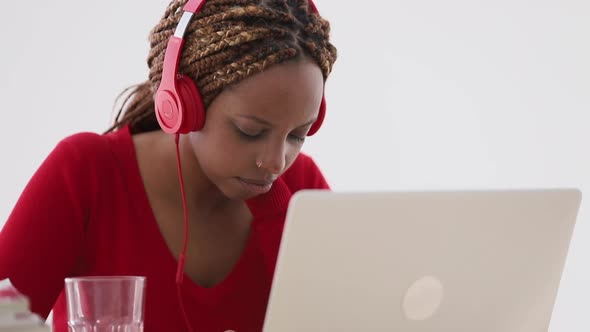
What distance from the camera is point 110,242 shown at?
1489 mm

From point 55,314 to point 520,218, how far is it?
34.7 inches

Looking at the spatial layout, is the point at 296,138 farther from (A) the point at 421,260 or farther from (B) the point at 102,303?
(B) the point at 102,303

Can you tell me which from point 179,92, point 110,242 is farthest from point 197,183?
point 179,92

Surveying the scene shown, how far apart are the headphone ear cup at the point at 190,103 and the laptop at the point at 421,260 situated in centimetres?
48

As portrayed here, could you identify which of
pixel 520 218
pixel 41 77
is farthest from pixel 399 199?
pixel 41 77

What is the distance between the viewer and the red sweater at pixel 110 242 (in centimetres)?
137

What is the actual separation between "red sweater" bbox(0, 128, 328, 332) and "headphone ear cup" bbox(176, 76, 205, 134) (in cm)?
25

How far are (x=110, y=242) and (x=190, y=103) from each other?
0.34 metres

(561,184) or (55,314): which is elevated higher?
Answer: (55,314)

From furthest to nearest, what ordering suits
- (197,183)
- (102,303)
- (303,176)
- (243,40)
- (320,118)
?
(303,176)
(197,183)
(320,118)
(243,40)
(102,303)

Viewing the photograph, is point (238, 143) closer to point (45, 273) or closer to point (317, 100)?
point (317, 100)

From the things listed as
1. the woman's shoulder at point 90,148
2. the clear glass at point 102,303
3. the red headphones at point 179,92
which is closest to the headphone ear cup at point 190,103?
the red headphones at point 179,92

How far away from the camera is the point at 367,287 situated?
0.95 metres

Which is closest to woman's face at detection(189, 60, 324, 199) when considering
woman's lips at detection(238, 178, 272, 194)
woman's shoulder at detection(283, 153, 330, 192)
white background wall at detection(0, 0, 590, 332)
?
woman's lips at detection(238, 178, 272, 194)
